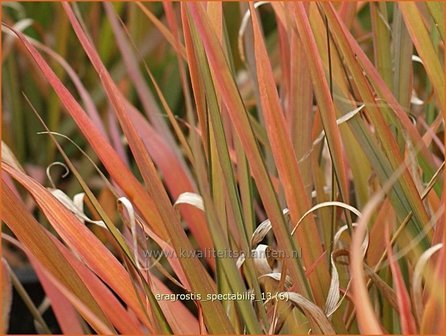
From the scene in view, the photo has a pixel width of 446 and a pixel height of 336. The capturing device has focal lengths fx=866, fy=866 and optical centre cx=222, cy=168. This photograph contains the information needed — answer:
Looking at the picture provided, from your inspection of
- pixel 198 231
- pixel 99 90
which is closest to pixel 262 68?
pixel 198 231

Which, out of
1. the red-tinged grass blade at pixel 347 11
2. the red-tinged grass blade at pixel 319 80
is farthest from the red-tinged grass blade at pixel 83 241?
the red-tinged grass blade at pixel 347 11

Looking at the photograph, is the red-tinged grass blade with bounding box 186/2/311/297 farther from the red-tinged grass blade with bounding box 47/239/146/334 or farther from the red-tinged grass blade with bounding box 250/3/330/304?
the red-tinged grass blade with bounding box 47/239/146/334

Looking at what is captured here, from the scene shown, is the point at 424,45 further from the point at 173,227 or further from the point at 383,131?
the point at 173,227

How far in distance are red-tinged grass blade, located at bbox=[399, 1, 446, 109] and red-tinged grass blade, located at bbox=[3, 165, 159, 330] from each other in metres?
0.22

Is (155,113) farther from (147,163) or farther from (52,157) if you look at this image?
(52,157)

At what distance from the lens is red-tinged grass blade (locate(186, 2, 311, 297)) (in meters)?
0.47

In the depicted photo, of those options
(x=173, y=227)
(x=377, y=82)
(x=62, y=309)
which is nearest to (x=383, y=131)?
(x=377, y=82)

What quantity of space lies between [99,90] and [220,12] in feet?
2.33

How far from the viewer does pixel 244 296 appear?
1.58 ft

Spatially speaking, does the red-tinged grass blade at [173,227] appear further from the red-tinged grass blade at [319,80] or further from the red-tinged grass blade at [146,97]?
the red-tinged grass blade at [146,97]

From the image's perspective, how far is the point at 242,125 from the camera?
48 centimetres

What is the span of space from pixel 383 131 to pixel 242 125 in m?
0.10

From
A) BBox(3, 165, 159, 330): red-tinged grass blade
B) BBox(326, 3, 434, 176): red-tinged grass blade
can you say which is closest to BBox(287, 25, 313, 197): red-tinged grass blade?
BBox(326, 3, 434, 176): red-tinged grass blade

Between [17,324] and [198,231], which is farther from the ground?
[198,231]
